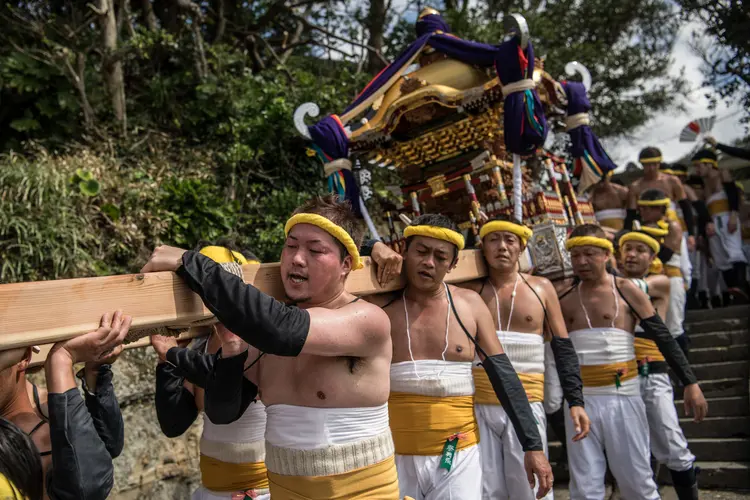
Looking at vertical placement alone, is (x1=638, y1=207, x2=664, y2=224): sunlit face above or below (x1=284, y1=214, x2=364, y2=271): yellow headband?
above

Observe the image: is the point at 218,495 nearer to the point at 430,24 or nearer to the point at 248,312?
the point at 248,312

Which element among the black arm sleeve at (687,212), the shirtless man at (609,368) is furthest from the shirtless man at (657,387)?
the black arm sleeve at (687,212)

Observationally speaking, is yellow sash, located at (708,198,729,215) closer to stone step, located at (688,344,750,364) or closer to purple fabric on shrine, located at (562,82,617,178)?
stone step, located at (688,344,750,364)

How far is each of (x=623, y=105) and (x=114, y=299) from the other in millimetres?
13473

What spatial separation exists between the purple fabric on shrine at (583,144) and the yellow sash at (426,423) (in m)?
4.05

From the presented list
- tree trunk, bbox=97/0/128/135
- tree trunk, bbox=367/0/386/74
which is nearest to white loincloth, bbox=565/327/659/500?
tree trunk, bbox=97/0/128/135

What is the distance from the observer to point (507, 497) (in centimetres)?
373

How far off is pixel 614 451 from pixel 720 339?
3541 millimetres

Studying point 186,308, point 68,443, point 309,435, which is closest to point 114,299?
point 186,308

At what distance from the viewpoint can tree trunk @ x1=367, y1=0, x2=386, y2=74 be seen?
10.9 metres

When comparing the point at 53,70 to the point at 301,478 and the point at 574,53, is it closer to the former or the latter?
the point at 301,478

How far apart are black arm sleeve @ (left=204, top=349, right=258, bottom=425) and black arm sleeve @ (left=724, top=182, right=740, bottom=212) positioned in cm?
829

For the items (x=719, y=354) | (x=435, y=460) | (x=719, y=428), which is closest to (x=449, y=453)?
(x=435, y=460)

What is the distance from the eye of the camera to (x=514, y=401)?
3.08m
